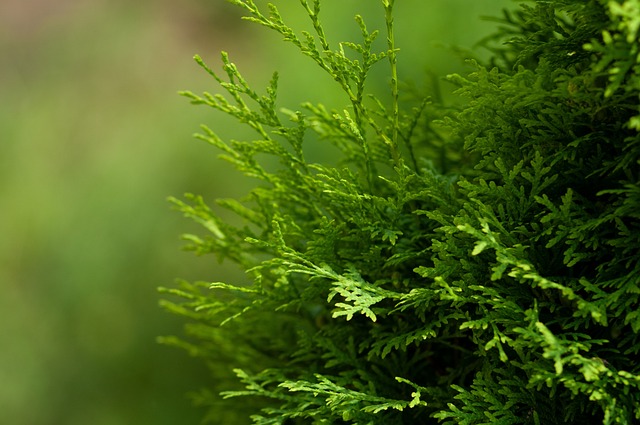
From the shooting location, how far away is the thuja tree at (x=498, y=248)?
962 mm

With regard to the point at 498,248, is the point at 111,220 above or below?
above

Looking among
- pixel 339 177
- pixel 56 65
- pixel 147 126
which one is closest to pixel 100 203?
pixel 147 126

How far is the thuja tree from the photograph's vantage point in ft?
3.16

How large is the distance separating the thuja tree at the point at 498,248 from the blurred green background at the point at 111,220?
125 cm

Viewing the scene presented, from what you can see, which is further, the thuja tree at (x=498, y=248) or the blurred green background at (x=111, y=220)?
the blurred green background at (x=111, y=220)

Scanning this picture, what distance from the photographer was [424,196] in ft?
3.79

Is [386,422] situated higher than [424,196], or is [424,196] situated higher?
[424,196]

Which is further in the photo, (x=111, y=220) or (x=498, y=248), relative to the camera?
(x=111, y=220)

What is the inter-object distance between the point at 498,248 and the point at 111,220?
7.32 ft

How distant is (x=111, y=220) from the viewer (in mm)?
2889

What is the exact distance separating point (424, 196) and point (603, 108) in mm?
305

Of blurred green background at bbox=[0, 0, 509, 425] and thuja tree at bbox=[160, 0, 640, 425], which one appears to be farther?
blurred green background at bbox=[0, 0, 509, 425]

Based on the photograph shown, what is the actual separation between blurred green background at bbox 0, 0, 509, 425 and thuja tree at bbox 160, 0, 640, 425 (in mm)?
1254

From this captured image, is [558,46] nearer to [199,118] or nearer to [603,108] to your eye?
[603,108]
